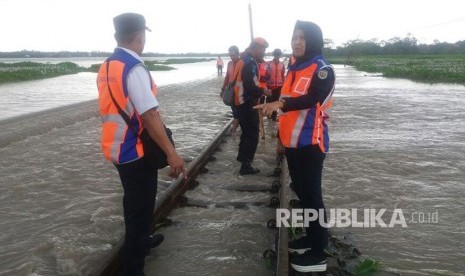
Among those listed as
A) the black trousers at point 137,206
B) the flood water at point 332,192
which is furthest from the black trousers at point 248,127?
the black trousers at point 137,206

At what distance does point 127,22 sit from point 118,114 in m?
0.62

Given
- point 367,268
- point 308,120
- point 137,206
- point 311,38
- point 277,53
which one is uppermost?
point 277,53

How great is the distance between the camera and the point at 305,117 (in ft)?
9.66

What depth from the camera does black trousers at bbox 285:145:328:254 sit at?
117 inches

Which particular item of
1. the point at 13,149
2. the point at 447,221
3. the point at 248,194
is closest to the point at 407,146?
the point at 447,221

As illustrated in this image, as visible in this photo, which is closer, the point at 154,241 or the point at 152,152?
the point at 152,152

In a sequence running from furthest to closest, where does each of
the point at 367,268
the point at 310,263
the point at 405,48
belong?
the point at 405,48, the point at 367,268, the point at 310,263

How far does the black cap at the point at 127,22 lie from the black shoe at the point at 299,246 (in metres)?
2.25

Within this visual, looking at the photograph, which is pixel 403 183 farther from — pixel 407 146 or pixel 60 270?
pixel 60 270

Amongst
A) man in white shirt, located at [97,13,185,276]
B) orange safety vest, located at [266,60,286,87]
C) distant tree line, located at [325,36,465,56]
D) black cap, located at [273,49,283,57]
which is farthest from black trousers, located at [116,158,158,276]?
distant tree line, located at [325,36,465,56]

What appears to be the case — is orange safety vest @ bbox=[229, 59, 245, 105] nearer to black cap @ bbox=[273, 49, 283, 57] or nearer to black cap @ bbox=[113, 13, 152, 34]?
black cap @ bbox=[113, 13, 152, 34]

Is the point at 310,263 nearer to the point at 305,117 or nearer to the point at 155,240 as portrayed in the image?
the point at 305,117

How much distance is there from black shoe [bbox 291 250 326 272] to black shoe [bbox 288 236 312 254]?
20cm

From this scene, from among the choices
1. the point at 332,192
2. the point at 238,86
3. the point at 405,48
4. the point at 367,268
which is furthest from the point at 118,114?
the point at 405,48
